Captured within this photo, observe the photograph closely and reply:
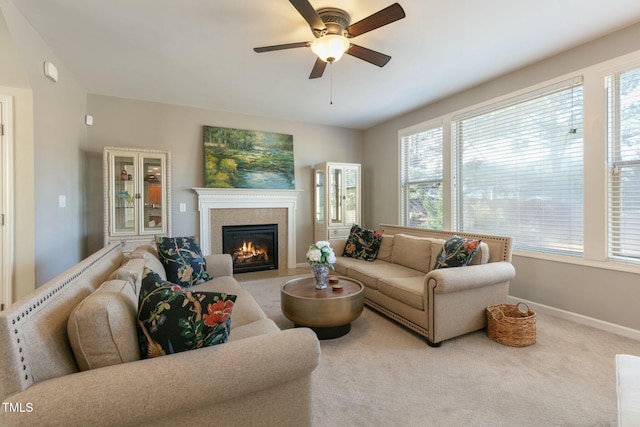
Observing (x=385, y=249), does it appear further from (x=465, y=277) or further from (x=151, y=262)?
(x=151, y=262)

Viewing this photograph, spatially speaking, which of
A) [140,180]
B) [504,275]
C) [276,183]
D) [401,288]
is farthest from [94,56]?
[504,275]

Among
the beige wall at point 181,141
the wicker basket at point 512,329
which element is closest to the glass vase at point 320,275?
the wicker basket at point 512,329

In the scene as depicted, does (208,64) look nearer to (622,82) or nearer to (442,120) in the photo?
(442,120)

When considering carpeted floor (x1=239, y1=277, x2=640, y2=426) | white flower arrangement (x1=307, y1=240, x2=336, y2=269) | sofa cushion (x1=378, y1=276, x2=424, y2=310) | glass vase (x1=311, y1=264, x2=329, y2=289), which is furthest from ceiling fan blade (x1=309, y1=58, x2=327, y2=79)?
carpeted floor (x1=239, y1=277, x2=640, y2=426)

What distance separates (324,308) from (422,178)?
3145 mm

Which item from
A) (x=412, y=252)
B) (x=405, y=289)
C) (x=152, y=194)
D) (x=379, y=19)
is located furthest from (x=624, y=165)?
(x=152, y=194)

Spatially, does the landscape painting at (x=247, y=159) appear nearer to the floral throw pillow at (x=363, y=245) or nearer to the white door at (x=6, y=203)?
the floral throw pillow at (x=363, y=245)

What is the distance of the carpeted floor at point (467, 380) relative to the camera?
1.58 m

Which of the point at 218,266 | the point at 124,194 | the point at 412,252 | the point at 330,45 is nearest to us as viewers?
the point at 330,45

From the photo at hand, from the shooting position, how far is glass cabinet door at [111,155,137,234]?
3.77m

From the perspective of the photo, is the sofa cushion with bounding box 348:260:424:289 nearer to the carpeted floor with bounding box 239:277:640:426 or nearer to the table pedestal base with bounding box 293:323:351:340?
the carpeted floor with bounding box 239:277:640:426

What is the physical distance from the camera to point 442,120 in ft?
13.7

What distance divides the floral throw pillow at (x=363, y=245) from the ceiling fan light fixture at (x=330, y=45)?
233cm

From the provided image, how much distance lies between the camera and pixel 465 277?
2340 mm
